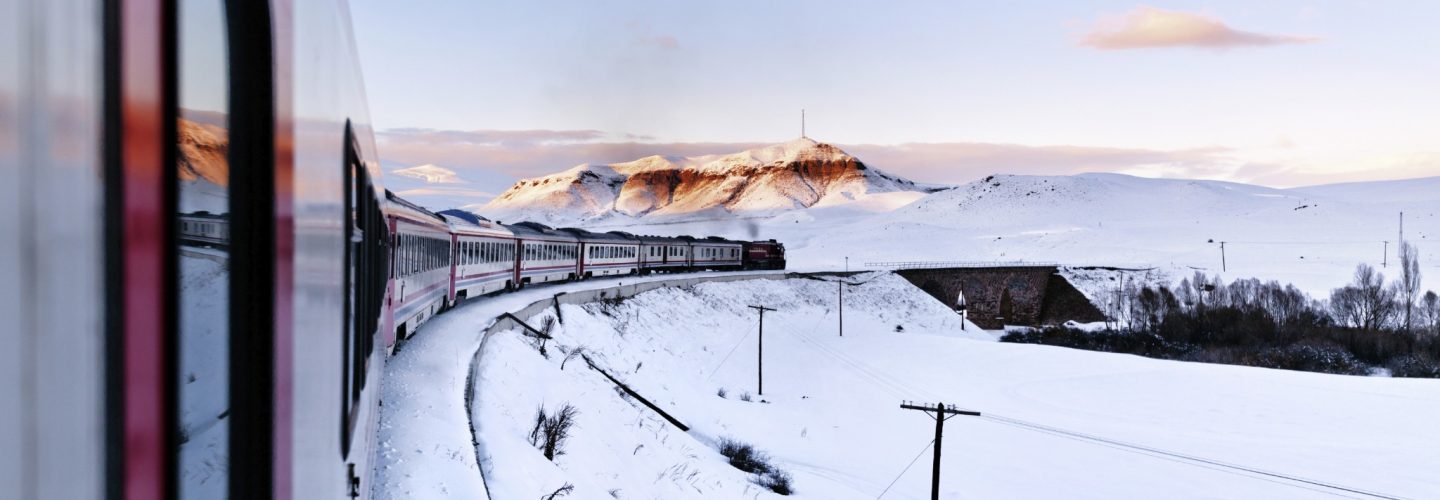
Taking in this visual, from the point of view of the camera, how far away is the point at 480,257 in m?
26.0

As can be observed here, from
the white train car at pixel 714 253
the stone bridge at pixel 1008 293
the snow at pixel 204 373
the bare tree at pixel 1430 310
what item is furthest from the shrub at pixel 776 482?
the bare tree at pixel 1430 310

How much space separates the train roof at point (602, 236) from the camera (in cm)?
3988

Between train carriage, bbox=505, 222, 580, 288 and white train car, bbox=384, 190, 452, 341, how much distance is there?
9.90 m

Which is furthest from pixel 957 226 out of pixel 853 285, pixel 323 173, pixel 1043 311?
pixel 323 173

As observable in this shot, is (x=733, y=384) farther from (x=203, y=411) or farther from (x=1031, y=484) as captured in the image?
(x=203, y=411)

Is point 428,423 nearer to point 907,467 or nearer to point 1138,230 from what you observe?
point 907,467

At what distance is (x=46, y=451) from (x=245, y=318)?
28.6 inches

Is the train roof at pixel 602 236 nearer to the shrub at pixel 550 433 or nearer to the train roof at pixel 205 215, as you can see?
the shrub at pixel 550 433

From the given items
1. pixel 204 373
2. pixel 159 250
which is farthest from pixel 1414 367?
pixel 159 250

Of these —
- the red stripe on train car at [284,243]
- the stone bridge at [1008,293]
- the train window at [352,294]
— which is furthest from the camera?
the stone bridge at [1008,293]

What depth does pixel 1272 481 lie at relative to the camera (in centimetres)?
2692

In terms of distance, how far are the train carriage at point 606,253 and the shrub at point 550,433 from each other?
23.7 m

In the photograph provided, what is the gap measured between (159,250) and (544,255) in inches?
1340

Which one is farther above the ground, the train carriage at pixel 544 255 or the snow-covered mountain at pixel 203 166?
the snow-covered mountain at pixel 203 166
